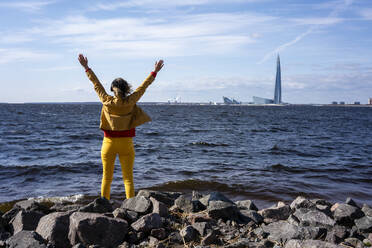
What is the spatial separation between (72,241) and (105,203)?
38.2 inches

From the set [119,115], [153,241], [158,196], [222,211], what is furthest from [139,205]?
[119,115]

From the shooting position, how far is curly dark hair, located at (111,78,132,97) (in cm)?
511

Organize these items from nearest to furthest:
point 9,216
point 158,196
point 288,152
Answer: point 9,216
point 158,196
point 288,152

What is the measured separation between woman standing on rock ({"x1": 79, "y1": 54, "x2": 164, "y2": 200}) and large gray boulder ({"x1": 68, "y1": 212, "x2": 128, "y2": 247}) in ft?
4.25

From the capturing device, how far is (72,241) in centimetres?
409

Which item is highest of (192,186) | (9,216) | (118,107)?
(118,107)

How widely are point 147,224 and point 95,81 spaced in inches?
89.4

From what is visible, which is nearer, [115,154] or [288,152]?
[115,154]

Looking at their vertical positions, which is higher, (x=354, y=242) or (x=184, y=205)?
(x=184, y=205)

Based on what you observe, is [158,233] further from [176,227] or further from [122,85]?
[122,85]

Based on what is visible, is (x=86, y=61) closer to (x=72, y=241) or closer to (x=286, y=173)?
(x=72, y=241)

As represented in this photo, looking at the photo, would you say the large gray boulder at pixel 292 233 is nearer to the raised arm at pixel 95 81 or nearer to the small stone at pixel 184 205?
the small stone at pixel 184 205

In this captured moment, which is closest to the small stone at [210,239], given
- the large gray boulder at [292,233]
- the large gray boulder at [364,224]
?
the large gray boulder at [292,233]

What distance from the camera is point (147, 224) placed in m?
4.39
